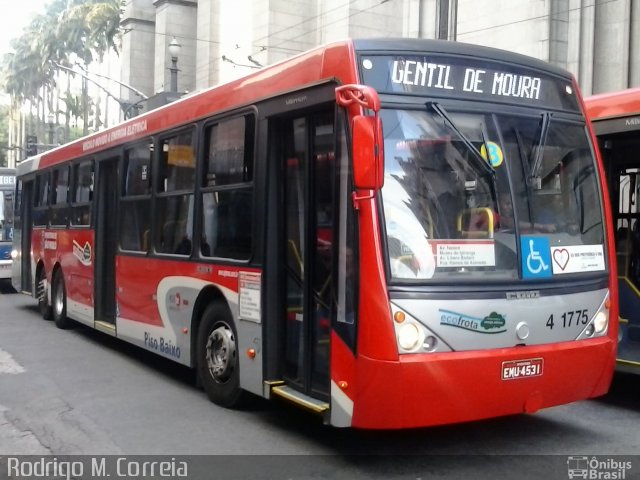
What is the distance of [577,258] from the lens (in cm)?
578

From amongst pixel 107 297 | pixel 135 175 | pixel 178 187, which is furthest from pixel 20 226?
pixel 178 187

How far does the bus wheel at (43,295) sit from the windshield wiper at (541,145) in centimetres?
1026

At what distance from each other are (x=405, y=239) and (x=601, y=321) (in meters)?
1.83

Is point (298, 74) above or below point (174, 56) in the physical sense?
below

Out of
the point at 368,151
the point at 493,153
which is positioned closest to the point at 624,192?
the point at 493,153

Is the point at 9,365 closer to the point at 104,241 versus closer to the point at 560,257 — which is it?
the point at 104,241

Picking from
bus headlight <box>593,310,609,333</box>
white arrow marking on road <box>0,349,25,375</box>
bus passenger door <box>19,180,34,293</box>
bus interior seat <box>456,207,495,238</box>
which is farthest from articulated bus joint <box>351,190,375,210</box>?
bus passenger door <box>19,180,34,293</box>

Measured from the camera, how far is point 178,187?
813 centimetres

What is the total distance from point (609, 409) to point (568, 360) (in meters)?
2.14

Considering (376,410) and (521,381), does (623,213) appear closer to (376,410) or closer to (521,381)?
(521,381)

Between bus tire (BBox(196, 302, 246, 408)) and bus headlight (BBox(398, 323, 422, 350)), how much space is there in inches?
88.2

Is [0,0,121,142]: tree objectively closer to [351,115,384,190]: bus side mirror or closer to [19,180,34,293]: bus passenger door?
[19,180,34,293]: bus passenger door

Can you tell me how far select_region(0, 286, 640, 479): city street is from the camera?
18.4 ft

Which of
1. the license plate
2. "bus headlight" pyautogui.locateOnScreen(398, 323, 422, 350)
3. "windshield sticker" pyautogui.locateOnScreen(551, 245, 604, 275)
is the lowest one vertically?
the license plate
